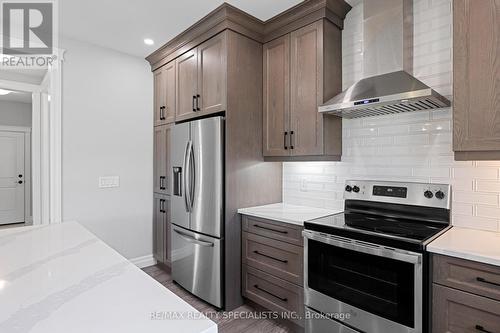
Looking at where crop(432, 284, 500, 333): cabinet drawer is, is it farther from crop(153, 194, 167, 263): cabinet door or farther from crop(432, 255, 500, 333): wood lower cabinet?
crop(153, 194, 167, 263): cabinet door

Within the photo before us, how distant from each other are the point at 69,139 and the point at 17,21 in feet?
3.73

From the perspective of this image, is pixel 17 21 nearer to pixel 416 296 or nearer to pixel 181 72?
pixel 181 72

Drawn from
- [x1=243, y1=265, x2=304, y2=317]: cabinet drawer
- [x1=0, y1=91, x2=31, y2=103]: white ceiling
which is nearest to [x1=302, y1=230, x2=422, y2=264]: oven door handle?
[x1=243, y1=265, x2=304, y2=317]: cabinet drawer

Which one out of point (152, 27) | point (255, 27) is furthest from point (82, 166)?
point (255, 27)

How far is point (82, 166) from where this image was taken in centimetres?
303

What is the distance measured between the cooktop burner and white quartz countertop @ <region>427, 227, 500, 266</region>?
0.06 metres

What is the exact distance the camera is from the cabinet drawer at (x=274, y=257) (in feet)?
6.82

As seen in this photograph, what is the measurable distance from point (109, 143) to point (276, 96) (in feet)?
6.71

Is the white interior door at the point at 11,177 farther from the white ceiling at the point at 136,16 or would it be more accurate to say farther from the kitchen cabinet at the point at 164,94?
the kitchen cabinet at the point at 164,94

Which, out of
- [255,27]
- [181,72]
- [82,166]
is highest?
[255,27]

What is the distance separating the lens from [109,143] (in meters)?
3.22

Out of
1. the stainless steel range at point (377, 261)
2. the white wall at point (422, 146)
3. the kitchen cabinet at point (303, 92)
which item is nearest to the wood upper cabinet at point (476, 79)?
the white wall at point (422, 146)

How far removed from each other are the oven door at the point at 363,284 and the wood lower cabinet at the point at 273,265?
0.14m

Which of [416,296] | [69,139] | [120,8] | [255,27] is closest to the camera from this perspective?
[416,296]
